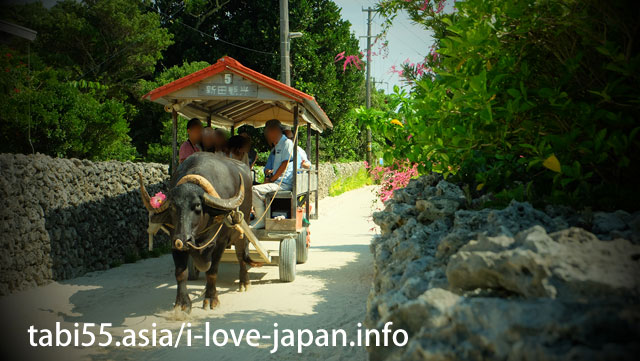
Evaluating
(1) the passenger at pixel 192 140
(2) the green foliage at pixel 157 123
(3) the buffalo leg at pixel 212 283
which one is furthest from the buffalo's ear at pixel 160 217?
Result: (2) the green foliage at pixel 157 123

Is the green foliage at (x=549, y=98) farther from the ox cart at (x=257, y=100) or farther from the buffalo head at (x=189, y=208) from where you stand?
the ox cart at (x=257, y=100)

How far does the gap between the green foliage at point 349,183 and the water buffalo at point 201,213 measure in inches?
643

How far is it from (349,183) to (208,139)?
19.1 m

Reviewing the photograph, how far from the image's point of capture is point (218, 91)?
6.25m

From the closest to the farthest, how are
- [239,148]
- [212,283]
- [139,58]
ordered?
[212,283], [239,148], [139,58]

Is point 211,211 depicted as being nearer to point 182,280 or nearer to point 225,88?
point 182,280

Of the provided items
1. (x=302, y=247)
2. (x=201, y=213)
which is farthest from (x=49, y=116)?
(x=201, y=213)

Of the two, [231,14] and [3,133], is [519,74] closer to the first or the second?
[3,133]

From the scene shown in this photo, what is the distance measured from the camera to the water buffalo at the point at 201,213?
4.59m

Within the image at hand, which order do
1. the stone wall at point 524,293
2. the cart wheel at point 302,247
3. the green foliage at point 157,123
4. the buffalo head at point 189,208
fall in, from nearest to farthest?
the stone wall at point 524,293 < the buffalo head at point 189,208 < the cart wheel at point 302,247 < the green foliage at point 157,123

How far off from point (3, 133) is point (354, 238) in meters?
8.92

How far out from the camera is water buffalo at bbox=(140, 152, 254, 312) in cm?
459

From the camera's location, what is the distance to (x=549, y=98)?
7.00ft

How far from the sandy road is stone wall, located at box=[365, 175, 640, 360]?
2054mm
